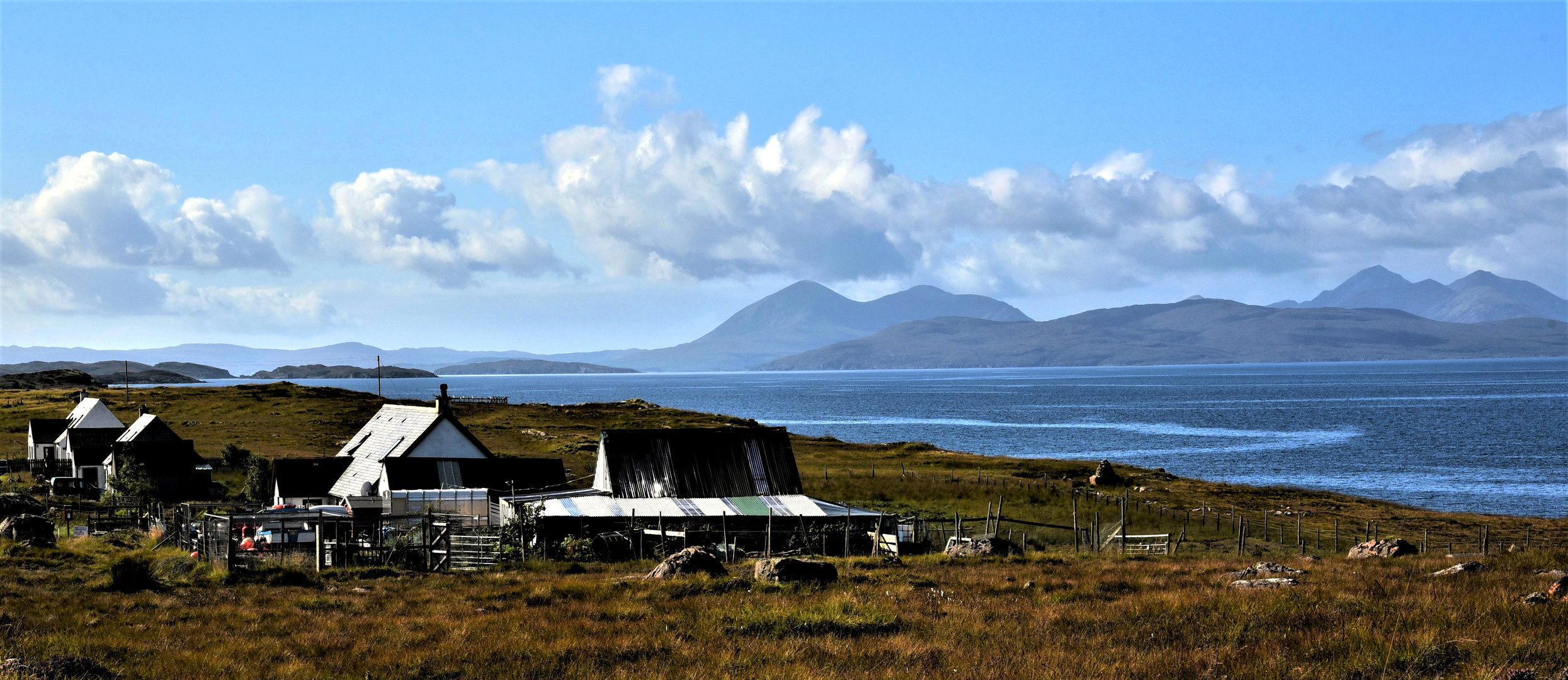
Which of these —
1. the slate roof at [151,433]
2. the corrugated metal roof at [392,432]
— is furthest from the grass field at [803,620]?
the slate roof at [151,433]

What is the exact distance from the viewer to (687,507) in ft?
142

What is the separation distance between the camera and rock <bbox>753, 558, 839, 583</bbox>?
23.4 m

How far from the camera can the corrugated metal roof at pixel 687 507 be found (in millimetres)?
40375

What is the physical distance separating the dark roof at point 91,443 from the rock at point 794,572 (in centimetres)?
6649

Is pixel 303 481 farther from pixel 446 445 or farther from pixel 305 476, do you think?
pixel 446 445

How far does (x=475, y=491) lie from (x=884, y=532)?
18.0 metres

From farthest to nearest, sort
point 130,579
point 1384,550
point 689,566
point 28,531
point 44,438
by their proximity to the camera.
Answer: point 44,438 → point 28,531 → point 1384,550 → point 689,566 → point 130,579

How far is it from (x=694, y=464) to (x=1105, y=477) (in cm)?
3866

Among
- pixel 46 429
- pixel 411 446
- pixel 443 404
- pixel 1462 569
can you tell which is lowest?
pixel 1462 569

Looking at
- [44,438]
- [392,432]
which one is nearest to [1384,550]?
[392,432]

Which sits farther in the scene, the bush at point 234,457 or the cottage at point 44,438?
the cottage at point 44,438

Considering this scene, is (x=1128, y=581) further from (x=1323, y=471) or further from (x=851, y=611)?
(x=1323, y=471)

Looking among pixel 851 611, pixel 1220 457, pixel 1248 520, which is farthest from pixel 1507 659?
pixel 1220 457

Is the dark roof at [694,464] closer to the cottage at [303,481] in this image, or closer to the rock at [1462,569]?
the cottage at [303,481]
